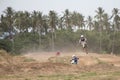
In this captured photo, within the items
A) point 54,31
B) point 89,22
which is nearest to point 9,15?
point 54,31

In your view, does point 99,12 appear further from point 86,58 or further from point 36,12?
point 86,58

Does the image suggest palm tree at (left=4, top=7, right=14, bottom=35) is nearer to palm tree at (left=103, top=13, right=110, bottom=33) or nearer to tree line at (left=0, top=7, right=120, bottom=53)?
tree line at (left=0, top=7, right=120, bottom=53)

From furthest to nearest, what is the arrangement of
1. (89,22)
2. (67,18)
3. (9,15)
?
(89,22)
(67,18)
(9,15)

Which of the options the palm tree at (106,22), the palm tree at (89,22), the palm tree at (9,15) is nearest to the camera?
the palm tree at (9,15)

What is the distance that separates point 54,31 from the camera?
81.9 m

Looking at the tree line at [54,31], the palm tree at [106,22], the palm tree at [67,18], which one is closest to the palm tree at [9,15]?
the tree line at [54,31]

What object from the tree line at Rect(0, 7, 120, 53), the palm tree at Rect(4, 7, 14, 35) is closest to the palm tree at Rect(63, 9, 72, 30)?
the tree line at Rect(0, 7, 120, 53)

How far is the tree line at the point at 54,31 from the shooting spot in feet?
241

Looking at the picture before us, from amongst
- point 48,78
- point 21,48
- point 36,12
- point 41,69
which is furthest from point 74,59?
point 36,12

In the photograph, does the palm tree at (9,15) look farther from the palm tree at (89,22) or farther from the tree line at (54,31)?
the palm tree at (89,22)

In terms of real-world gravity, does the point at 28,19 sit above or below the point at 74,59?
above

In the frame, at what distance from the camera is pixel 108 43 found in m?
81.7

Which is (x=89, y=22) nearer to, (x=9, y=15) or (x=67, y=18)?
(x=67, y=18)

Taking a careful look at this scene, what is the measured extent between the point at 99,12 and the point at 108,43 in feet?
30.2
